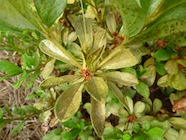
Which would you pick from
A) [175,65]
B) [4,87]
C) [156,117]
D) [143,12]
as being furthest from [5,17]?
[4,87]

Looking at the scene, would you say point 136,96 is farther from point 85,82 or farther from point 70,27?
point 85,82

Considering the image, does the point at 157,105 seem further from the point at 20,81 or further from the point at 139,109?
the point at 20,81

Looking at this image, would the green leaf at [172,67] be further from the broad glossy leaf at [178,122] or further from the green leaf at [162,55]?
the broad glossy leaf at [178,122]

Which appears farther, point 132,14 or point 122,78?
point 122,78

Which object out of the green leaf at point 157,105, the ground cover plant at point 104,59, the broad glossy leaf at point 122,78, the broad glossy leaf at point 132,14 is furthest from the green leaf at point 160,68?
the broad glossy leaf at point 132,14

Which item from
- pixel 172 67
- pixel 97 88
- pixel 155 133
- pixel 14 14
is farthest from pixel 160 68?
pixel 14 14
